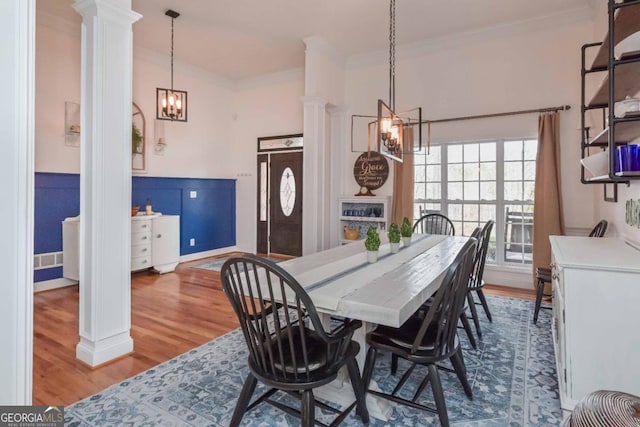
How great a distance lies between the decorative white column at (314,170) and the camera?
5023 millimetres

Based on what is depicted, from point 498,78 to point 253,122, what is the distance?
4.14 meters

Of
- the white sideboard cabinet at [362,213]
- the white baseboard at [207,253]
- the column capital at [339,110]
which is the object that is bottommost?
the white baseboard at [207,253]

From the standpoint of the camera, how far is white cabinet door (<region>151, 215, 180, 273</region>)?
5047 millimetres

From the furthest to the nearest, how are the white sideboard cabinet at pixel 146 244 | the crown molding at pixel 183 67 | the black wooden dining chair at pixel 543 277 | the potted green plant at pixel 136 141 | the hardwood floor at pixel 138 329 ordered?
1. the crown molding at pixel 183 67
2. the potted green plant at pixel 136 141
3. the white sideboard cabinet at pixel 146 244
4. the black wooden dining chair at pixel 543 277
5. the hardwood floor at pixel 138 329

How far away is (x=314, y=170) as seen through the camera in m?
5.06

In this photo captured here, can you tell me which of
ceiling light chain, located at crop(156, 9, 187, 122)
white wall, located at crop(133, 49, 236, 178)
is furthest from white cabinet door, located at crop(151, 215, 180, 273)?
ceiling light chain, located at crop(156, 9, 187, 122)

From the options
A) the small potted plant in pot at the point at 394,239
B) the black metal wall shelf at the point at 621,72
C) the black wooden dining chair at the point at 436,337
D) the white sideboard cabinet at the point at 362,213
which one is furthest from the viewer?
the white sideboard cabinet at the point at 362,213

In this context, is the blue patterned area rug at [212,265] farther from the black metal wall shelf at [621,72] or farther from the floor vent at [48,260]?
the black metal wall shelf at [621,72]

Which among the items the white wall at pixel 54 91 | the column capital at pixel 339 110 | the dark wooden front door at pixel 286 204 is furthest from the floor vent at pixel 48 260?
the column capital at pixel 339 110

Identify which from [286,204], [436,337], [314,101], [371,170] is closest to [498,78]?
[371,170]

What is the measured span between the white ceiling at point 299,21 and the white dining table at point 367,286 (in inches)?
115

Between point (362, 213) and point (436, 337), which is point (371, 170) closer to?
point (362, 213)

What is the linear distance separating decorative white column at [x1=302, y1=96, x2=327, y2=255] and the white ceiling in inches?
36.3

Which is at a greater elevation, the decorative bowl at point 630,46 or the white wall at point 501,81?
the white wall at point 501,81
